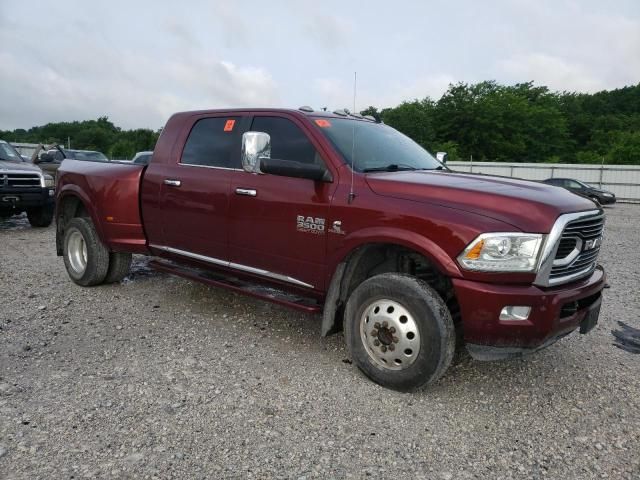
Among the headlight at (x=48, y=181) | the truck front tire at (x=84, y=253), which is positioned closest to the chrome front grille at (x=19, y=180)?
the headlight at (x=48, y=181)

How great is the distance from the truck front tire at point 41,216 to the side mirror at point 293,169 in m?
8.36

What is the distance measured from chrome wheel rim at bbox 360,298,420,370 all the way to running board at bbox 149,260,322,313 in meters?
0.51

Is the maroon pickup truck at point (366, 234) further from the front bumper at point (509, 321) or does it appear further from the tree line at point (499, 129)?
the tree line at point (499, 129)

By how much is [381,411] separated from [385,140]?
2259 millimetres

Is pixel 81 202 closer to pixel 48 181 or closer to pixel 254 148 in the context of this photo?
pixel 254 148

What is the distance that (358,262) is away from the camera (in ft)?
12.3

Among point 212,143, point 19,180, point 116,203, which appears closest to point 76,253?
point 116,203

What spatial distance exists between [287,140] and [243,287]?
4.18 feet

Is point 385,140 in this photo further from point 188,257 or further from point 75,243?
point 75,243

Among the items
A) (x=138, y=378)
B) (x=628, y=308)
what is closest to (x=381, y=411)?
(x=138, y=378)

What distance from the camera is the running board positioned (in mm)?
3944

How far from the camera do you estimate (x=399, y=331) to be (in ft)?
11.0

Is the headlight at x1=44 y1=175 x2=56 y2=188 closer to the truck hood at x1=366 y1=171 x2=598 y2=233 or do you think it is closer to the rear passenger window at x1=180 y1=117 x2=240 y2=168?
the rear passenger window at x1=180 y1=117 x2=240 y2=168

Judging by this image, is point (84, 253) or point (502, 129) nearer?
A: point (84, 253)
